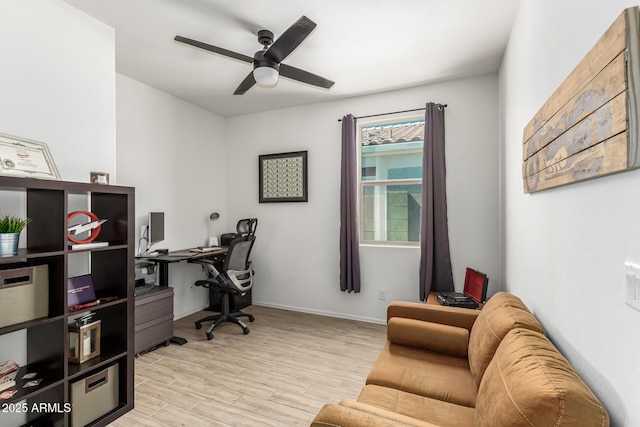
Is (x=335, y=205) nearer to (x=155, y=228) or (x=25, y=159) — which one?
(x=155, y=228)

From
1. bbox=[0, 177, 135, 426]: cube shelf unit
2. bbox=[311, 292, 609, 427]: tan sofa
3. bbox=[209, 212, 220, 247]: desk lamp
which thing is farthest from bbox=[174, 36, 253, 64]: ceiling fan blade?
bbox=[209, 212, 220, 247]: desk lamp

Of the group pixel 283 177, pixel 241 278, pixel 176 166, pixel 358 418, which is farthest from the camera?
pixel 283 177

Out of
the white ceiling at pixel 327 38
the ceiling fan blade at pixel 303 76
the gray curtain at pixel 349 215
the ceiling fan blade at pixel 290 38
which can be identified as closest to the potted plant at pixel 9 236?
the white ceiling at pixel 327 38

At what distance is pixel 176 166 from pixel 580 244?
3880 mm

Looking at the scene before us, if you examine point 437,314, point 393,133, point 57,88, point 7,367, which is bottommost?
point 7,367

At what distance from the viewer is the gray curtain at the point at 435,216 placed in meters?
3.22

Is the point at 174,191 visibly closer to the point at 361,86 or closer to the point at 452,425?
the point at 361,86

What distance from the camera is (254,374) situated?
2.48 meters

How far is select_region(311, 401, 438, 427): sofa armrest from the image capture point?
1.02 meters

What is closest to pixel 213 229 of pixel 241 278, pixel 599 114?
pixel 241 278

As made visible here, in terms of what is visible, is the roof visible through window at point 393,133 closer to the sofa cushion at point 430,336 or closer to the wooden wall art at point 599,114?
the wooden wall art at point 599,114

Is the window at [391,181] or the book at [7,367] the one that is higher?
the window at [391,181]

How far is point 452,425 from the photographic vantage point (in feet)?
4.19

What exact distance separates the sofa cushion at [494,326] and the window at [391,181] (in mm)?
1823
